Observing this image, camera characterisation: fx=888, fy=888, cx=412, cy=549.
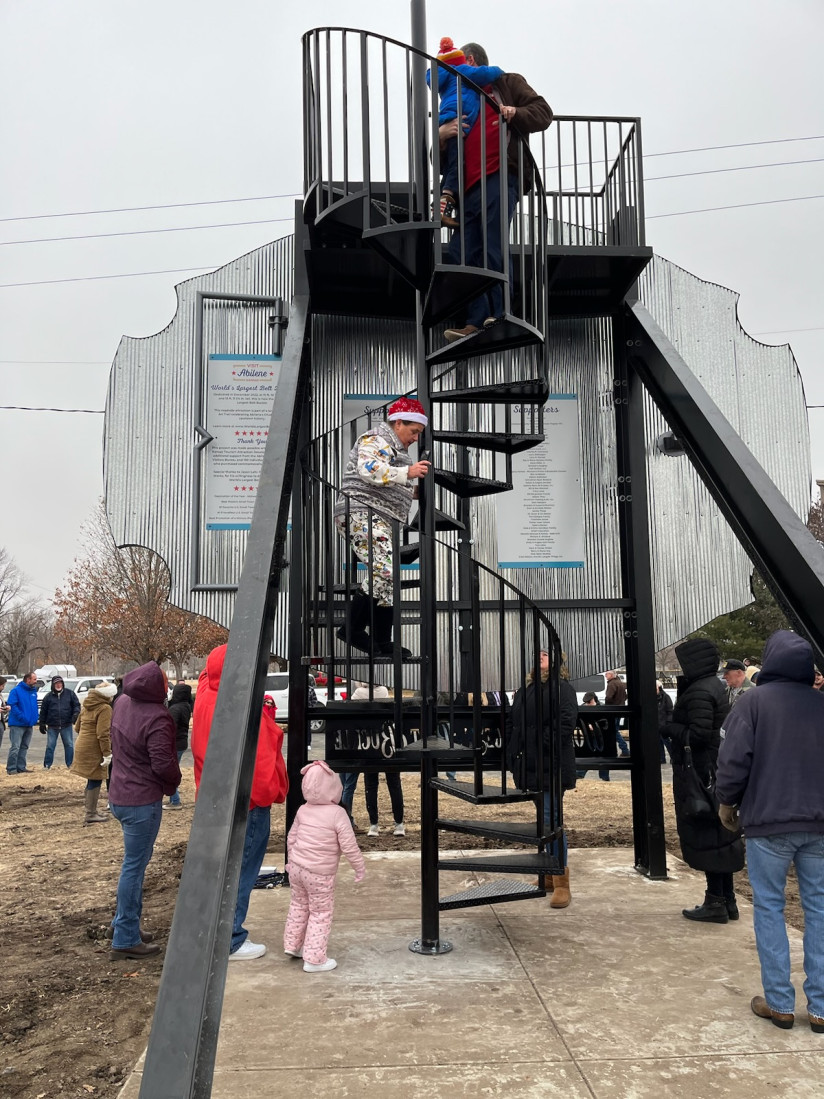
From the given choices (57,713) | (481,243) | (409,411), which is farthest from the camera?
(57,713)

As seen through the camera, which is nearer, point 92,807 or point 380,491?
point 380,491

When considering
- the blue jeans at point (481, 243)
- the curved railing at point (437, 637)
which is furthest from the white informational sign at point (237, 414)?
the blue jeans at point (481, 243)

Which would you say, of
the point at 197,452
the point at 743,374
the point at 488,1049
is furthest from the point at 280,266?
the point at 488,1049

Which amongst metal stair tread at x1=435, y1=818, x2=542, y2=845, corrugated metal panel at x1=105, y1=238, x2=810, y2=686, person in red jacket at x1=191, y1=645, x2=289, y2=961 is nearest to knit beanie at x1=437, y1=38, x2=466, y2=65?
corrugated metal panel at x1=105, y1=238, x2=810, y2=686

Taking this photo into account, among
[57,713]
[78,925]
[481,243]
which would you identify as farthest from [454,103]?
[57,713]

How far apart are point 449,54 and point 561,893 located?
510 centimetres

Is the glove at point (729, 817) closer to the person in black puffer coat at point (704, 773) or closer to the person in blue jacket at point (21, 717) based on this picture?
the person in black puffer coat at point (704, 773)

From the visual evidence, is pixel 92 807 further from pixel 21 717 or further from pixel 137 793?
pixel 21 717

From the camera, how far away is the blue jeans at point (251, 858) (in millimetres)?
4641

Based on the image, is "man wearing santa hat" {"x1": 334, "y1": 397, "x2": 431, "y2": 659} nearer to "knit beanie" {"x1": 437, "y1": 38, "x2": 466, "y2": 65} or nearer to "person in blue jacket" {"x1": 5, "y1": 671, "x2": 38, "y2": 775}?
"knit beanie" {"x1": 437, "y1": 38, "x2": 466, "y2": 65}

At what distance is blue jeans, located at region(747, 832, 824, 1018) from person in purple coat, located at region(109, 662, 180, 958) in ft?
10.1

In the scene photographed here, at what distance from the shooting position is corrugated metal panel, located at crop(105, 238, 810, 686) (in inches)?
285

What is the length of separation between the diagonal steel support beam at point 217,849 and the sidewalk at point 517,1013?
3.50 feet

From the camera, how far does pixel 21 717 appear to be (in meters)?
14.8
